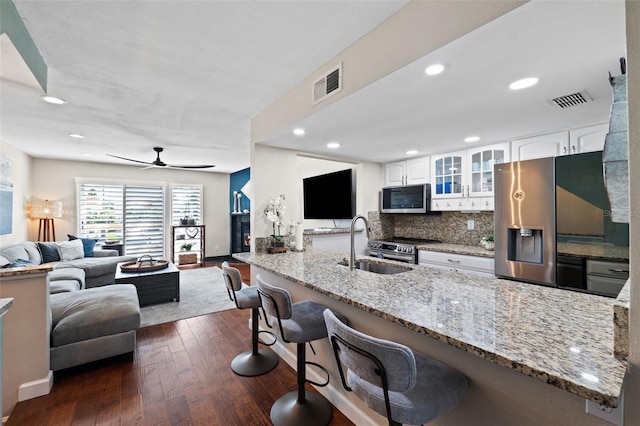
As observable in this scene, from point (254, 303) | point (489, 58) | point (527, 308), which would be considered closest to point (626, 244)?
point (527, 308)

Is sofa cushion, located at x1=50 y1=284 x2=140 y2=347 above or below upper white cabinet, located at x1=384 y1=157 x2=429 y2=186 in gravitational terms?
below

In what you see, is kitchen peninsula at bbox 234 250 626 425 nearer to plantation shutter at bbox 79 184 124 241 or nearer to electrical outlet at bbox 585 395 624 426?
electrical outlet at bbox 585 395 624 426

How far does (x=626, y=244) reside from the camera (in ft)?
6.75

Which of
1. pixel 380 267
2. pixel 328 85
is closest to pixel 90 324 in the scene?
pixel 380 267

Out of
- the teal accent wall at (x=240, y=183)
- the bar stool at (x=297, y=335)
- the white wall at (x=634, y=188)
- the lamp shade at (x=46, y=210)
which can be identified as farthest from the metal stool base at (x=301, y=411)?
the lamp shade at (x=46, y=210)

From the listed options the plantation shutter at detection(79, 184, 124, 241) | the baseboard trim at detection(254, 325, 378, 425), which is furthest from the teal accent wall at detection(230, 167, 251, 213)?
the baseboard trim at detection(254, 325, 378, 425)

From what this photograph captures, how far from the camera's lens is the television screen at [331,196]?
3.24 m

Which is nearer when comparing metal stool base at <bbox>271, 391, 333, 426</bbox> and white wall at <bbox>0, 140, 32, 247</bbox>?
metal stool base at <bbox>271, 391, 333, 426</bbox>

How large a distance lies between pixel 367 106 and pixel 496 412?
1.87 meters

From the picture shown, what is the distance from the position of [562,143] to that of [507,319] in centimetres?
239

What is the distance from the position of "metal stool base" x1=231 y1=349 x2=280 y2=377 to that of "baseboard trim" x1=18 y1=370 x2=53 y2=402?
1293 mm

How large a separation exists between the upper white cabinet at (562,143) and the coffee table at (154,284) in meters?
4.60

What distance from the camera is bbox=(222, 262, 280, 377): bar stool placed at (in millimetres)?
2238

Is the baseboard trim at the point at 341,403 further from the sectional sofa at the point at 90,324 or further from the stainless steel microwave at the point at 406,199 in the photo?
the stainless steel microwave at the point at 406,199
